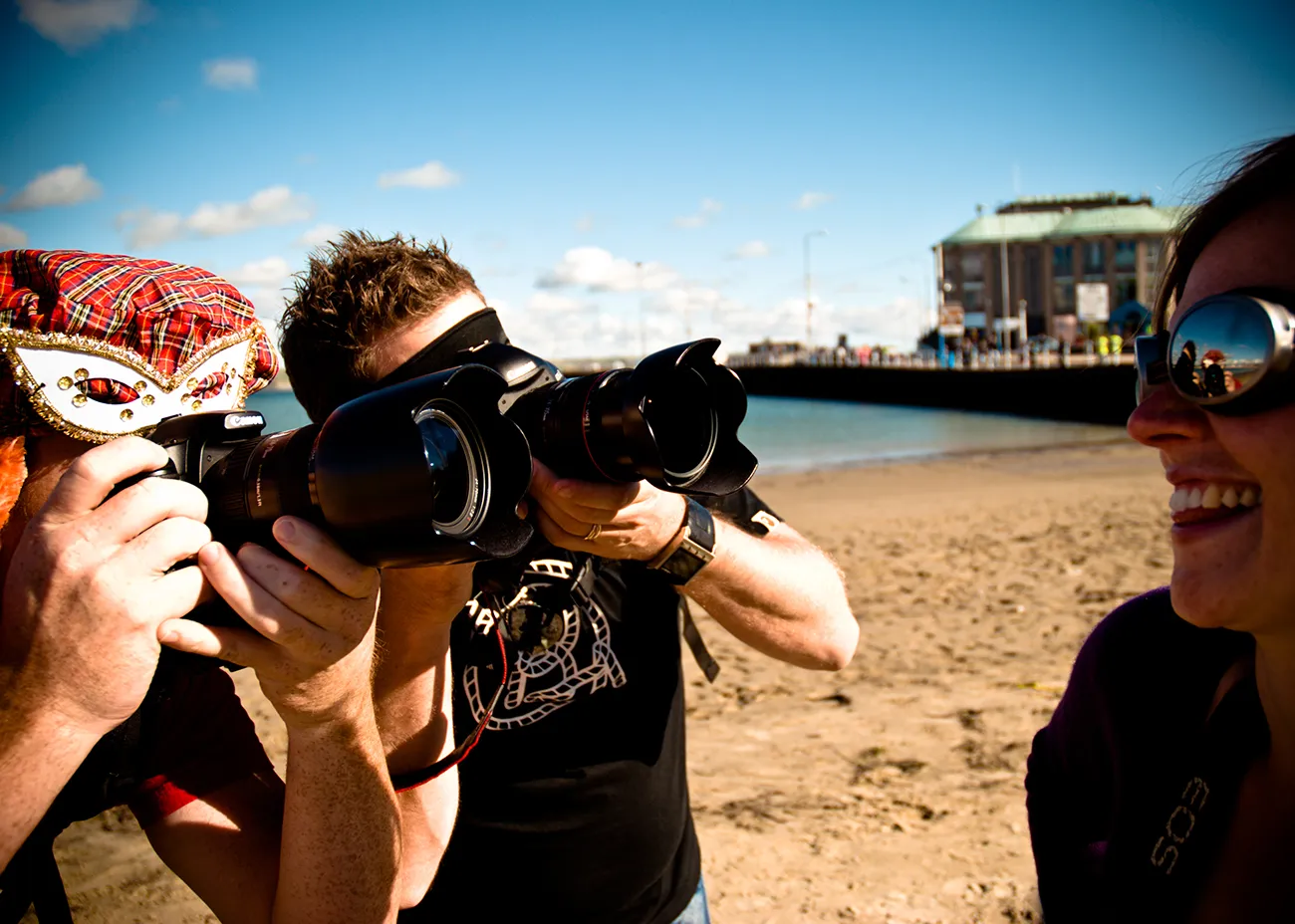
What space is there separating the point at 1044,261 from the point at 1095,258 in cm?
420

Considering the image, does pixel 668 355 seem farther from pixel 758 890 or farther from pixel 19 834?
pixel 758 890

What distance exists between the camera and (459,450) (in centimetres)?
139

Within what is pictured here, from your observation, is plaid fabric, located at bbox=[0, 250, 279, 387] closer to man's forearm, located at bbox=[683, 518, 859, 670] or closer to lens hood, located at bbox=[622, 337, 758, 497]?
lens hood, located at bbox=[622, 337, 758, 497]

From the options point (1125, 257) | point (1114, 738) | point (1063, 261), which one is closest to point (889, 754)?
point (1114, 738)

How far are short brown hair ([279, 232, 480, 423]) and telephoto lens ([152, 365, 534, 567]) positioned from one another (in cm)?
48

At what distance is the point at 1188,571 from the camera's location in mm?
1182

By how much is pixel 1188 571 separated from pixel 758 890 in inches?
94.6

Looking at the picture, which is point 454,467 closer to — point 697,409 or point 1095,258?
point 697,409

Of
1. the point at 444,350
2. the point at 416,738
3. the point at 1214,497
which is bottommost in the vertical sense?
the point at 416,738

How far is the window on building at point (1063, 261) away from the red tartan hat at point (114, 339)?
94427 mm

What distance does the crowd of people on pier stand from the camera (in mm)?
1146

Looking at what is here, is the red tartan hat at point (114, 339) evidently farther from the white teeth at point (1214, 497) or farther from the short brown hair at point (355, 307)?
the white teeth at point (1214, 497)

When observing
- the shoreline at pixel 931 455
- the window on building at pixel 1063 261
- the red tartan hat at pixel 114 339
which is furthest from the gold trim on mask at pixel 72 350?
the window on building at pixel 1063 261

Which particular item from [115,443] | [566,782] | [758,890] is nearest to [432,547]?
[115,443]
